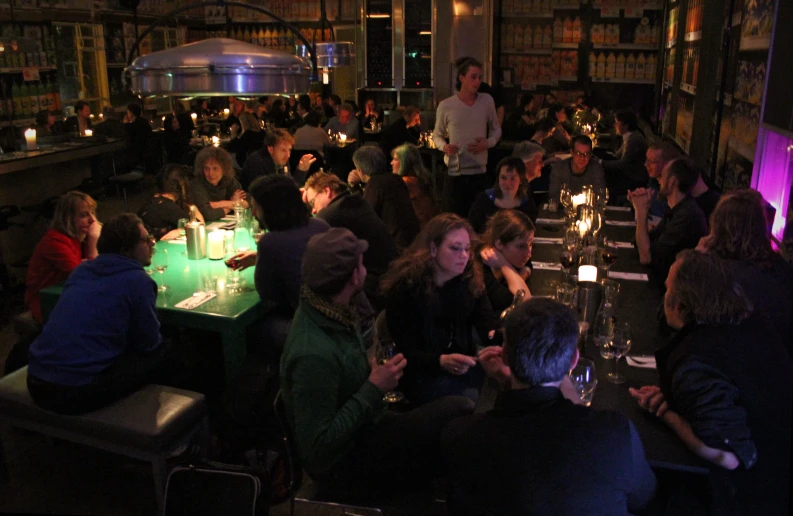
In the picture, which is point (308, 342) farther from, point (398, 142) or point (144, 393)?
point (398, 142)

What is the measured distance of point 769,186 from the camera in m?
3.87

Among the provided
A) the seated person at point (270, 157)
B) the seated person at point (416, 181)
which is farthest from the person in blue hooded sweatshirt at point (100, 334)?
the seated person at point (270, 157)

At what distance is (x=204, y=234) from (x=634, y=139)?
184 inches

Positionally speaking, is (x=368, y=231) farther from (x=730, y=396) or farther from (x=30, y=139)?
(x=30, y=139)

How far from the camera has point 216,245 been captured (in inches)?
161

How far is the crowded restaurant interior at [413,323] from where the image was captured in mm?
1834

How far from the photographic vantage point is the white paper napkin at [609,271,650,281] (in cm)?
369

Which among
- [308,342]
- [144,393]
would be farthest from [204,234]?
[308,342]

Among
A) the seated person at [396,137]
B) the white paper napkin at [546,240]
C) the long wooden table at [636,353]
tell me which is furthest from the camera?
the seated person at [396,137]

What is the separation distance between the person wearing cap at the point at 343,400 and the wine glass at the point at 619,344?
1.94 ft

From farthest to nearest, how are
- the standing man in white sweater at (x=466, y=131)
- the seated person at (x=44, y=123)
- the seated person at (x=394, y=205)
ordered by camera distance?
the seated person at (x=44, y=123) < the standing man in white sweater at (x=466, y=131) < the seated person at (x=394, y=205)

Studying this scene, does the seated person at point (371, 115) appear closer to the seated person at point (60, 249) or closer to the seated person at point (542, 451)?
the seated person at point (60, 249)

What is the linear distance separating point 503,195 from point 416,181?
994 mm

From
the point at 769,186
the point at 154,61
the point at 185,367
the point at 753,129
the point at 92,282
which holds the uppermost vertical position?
the point at 154,61
